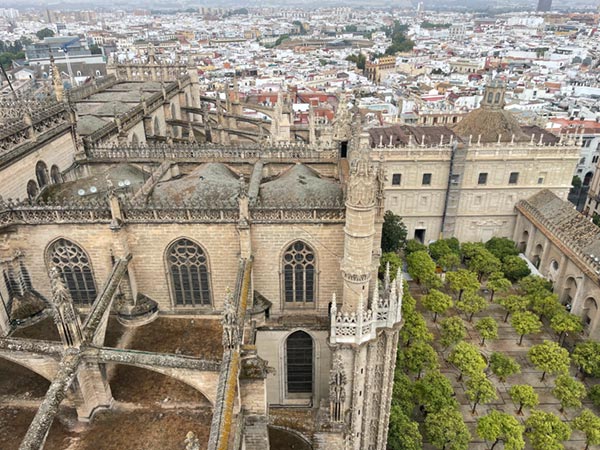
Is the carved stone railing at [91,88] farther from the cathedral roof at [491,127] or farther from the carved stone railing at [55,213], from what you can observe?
the cathedral roof at [491,127]

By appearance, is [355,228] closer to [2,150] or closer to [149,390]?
[149,390]

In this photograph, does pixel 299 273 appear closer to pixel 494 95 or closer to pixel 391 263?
pixel 391 263

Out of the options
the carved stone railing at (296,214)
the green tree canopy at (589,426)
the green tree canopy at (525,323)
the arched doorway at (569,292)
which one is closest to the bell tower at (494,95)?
the arched doorway at (569,292)

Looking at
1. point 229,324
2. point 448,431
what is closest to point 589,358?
point 448,431

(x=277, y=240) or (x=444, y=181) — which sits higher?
(x=277, y=240)

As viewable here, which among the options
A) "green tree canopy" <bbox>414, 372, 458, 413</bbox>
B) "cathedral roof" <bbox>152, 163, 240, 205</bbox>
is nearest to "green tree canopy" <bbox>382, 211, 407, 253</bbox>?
"green tree canopy" <bbox>414, 372, 458, 413</bbox>

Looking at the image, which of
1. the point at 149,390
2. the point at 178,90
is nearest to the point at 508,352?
the point at 149,390
